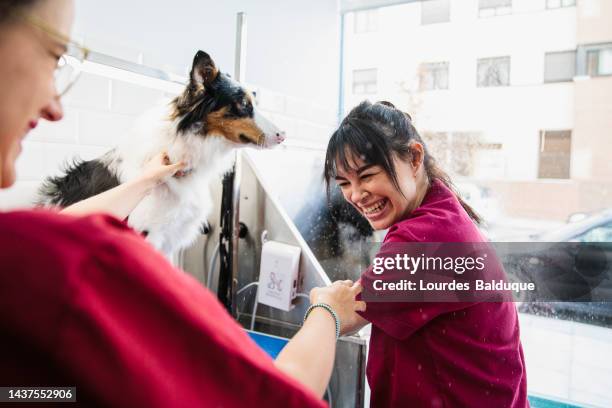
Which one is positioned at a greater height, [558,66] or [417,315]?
[558,66]

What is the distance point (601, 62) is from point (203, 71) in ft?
4.38

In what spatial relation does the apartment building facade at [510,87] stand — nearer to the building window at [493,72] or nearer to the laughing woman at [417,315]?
the building window at [493,72]

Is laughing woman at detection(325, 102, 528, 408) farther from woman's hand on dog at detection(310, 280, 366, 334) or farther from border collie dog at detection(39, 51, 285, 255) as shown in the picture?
border collie dog at detection(39, 51, 285, 255)

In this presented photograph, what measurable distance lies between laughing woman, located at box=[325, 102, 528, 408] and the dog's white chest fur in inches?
13.2

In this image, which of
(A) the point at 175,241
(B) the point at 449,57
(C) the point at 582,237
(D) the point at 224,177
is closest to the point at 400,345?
(A) the point at 175,241

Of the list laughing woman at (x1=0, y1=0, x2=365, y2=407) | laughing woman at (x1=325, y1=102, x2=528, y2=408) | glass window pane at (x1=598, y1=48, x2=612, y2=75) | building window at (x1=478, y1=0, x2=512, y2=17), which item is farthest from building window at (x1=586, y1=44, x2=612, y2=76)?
laughing woman at (x1=0, y1=0, x2=365, y2=407)

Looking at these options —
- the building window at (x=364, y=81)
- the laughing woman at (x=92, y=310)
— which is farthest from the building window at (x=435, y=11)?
the laughing woman at (x=92, y=310)

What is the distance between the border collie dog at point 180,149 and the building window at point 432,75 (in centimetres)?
75

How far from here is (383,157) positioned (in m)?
0.80

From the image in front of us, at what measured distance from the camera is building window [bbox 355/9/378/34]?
5.36 ft

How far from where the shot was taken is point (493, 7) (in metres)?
1.62

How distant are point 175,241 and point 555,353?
137 centimetres

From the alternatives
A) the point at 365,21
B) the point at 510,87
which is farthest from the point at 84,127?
the point at 510,87

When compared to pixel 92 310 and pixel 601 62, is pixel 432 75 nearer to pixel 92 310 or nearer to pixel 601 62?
pixel 601 62
